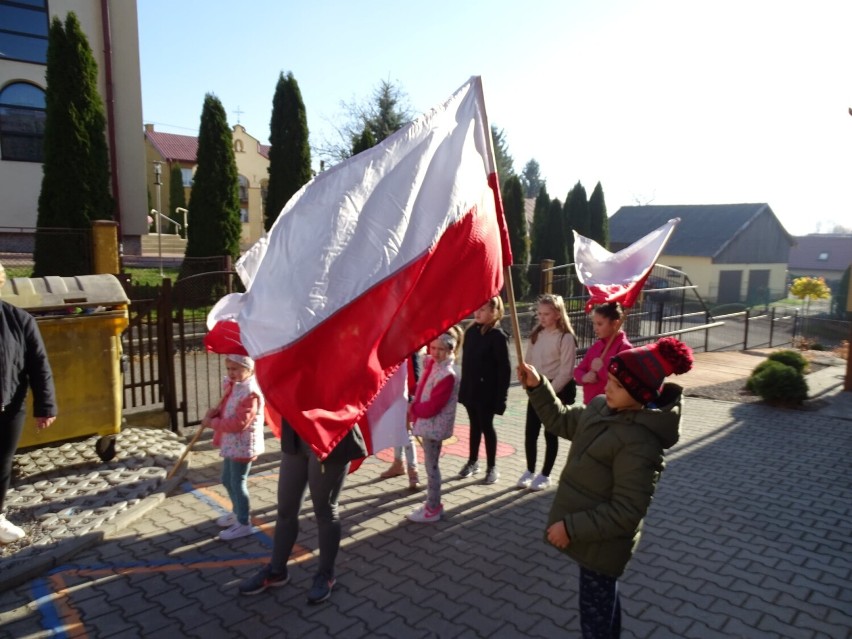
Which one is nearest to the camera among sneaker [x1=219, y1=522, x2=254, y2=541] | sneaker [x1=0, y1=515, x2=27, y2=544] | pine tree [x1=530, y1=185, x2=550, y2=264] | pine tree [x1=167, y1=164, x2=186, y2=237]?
sneaker [x1=0, y1=515, x2=27, y2=544]

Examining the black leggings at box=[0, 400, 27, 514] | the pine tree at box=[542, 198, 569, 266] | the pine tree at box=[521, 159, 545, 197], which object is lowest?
the black leggings at box=[0, 400, 27, 514]

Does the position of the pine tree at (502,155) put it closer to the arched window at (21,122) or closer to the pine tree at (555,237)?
the pine tree at (555,237)

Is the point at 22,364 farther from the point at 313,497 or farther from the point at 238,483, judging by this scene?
the point at 313,497

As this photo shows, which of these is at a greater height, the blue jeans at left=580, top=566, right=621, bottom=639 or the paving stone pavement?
the blue jeans at left=580, top=566, right=621, bottom=639

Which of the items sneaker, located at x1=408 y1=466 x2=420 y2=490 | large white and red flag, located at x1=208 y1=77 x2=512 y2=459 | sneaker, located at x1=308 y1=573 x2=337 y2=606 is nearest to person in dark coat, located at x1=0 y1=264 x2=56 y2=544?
large white and red flag, located at x1=208 y1=77 x2=512 y2=459

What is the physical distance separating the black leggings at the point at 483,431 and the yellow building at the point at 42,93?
16818mm

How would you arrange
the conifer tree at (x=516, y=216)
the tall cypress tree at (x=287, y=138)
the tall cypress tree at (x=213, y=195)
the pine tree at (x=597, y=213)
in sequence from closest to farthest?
the tall cypress tree at (x=213, y=195), the tall cypress tree at (x=287, y=138), the conifer tree at (x=516, y=216), the pine tree at (x=597, y=213)

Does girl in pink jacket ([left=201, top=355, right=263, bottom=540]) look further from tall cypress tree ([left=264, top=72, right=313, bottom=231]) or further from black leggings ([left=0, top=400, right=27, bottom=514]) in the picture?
tall cypress tree ([left=264, top=72, right=313, bottom=231])

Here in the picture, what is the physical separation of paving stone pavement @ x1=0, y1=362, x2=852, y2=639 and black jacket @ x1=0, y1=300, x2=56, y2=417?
1041 mm

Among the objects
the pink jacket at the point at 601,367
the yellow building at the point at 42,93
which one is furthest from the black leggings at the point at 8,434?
the yellow building at the point at 42,93

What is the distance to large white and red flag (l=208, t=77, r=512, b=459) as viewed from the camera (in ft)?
9.19

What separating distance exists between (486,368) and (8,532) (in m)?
3.82

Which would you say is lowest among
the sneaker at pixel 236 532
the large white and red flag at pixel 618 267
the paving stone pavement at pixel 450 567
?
the paving stone pavement at pixel 450 567

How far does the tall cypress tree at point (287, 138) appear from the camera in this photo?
1934cm
